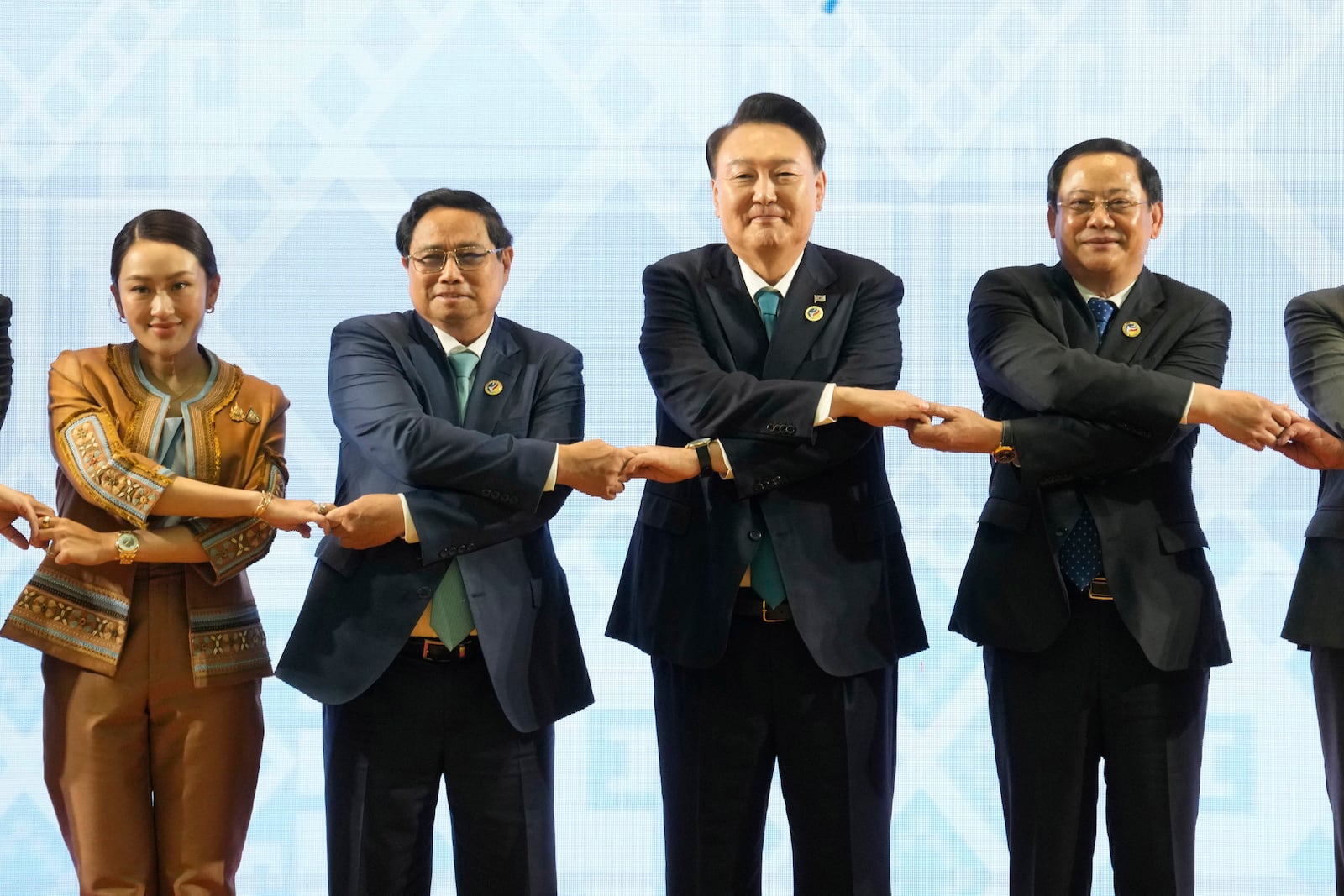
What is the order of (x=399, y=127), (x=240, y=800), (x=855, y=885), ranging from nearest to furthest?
(x=855, y=885)
(x=240, y=800)
(x=399, y=127)

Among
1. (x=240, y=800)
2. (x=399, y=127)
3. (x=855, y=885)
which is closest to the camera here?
(x=855, y=885)

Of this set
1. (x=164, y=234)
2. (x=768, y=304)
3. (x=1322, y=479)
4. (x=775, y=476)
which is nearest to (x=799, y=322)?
(x=768, y=304)

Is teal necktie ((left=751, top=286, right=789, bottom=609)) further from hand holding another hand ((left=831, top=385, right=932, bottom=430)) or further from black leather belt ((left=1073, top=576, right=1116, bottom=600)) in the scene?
black leather belt ((left=1073, top=576, right=1116, bottom=600))

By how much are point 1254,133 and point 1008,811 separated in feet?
7.02

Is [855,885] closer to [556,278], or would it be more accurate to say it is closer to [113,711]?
[113,711]

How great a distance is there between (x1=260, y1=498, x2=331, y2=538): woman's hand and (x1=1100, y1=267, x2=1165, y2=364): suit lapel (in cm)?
157

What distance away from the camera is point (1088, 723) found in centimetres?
294

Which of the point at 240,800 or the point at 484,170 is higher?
the point at 484,170

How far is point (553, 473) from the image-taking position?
2.94 metres

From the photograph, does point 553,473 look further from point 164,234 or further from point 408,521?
point 164,234

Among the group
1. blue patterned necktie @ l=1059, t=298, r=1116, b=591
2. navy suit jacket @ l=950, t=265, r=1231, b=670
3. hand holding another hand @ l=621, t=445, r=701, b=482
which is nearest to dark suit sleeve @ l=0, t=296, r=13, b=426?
hand holding another hand @ l=621, t=445, r=701, b=482

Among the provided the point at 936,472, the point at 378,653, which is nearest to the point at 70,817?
the point at 378,653

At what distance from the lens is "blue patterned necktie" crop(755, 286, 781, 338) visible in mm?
3076

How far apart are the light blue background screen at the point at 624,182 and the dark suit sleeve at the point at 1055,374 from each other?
1011mm
